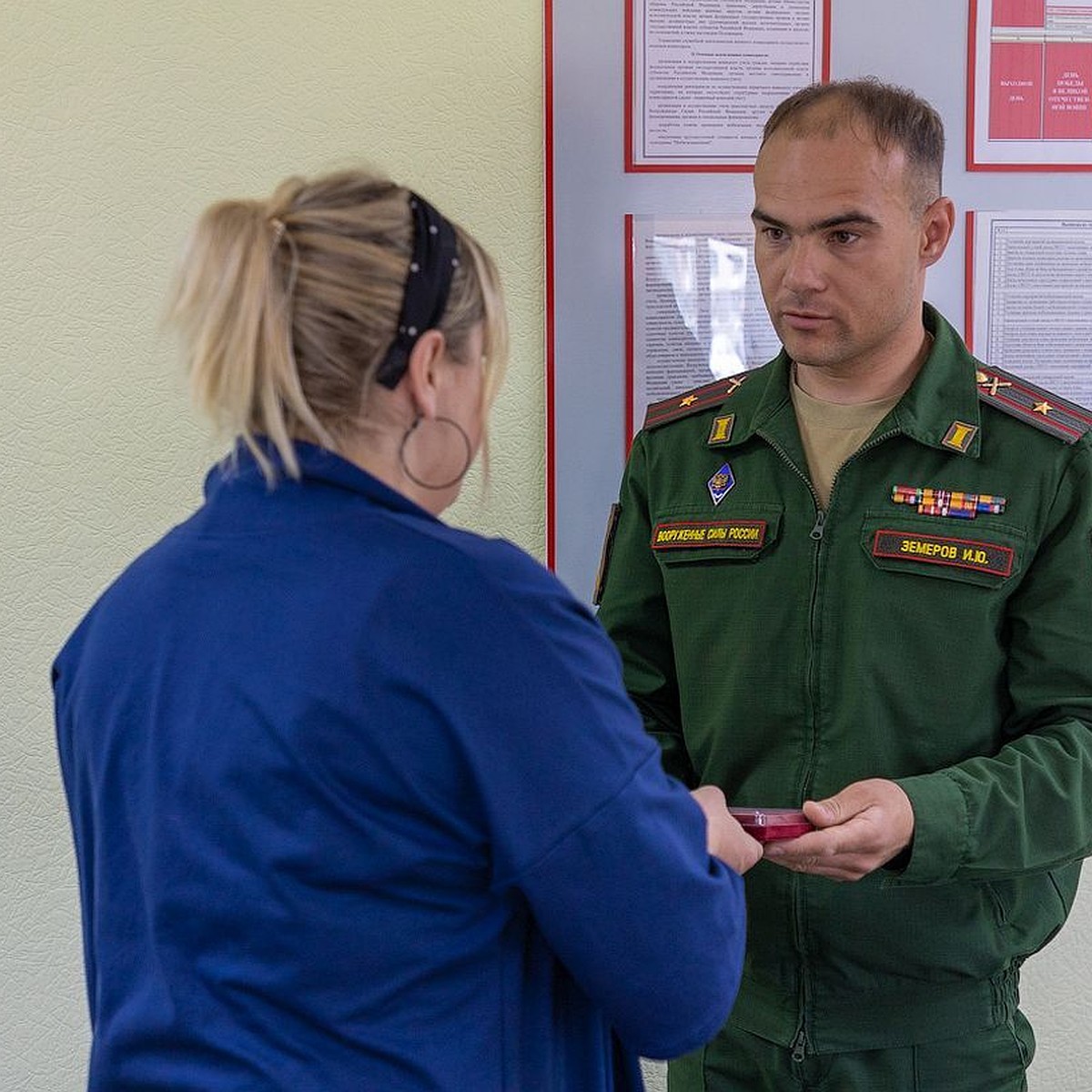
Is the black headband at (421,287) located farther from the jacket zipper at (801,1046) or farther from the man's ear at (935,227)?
the jacket zipper at (801,1046)

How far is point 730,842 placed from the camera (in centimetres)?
117

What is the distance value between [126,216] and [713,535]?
922 mm

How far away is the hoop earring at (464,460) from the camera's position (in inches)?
38.1

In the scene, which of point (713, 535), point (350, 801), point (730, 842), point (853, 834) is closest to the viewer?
point (350, 801)

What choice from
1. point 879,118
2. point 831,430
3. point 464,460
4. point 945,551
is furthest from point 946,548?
point 464,460

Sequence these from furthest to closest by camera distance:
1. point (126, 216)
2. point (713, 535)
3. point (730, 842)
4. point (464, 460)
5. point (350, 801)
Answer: point (126, 216) < point (713, 535) < point (730, 842) < point (464, 460) < point (350, 801)

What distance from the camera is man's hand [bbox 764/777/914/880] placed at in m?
1.26

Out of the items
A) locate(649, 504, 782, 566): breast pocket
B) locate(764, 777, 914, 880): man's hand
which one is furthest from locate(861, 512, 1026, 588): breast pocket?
locate(764, 777, 914, 880): man's hand

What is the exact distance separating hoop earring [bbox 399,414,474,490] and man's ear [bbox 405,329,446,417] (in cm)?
1

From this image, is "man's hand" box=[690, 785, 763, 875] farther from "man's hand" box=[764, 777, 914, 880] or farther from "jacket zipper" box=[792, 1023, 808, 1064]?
"jacket zipper" box=[792, 1023, 808, 1064]

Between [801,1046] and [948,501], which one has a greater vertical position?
[948,501]

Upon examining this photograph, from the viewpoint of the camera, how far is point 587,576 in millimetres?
1973

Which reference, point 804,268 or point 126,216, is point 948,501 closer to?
point 804,268

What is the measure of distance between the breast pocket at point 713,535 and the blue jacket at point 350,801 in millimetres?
657
